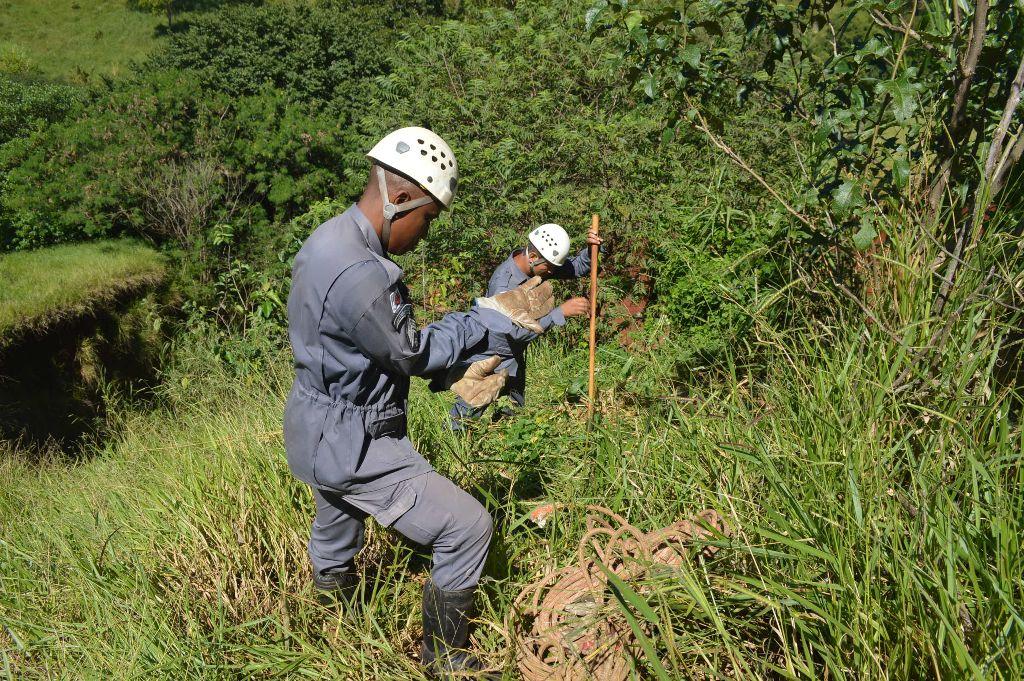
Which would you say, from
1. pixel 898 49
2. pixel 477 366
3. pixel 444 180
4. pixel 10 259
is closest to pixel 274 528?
pixel 477 366

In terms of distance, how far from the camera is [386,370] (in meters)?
2.52

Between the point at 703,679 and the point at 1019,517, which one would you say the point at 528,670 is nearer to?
the point at 703,679

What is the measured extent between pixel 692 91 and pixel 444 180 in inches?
72.3

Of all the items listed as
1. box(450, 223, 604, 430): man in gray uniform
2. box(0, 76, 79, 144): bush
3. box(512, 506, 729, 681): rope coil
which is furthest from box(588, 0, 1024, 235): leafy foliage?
box(0, 76, 79, 144): bush

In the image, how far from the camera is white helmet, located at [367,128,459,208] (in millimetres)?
2477

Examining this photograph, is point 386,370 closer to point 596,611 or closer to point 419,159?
point 419,159

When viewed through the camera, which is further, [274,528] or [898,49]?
[274,528]

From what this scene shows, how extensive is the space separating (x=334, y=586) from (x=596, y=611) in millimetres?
1202

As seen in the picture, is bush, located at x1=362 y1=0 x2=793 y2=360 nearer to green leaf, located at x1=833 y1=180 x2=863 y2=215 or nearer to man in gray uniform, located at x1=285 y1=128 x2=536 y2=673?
green leaf, located at x1=833 y1=180 x2=863 y2=215

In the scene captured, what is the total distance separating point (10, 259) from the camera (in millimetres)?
8008

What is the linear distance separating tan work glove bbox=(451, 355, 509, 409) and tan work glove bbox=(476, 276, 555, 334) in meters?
0.18

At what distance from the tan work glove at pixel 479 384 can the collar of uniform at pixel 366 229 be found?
550 mm

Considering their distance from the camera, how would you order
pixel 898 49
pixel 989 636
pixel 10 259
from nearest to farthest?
pixel 989 636 < pixel 898 49 < pixel 10 259

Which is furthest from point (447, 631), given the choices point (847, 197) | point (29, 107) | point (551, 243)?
point (29, 107)
